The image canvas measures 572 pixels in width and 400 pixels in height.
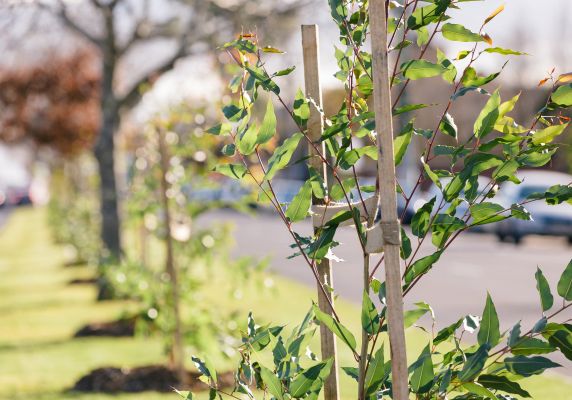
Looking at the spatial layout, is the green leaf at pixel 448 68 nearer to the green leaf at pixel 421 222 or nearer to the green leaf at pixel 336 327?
the green leaf at pixel 421 222

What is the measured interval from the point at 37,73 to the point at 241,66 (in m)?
28.1

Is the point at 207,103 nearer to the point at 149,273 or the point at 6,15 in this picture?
the point at 149,273

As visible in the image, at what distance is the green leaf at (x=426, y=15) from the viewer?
9.69 ft

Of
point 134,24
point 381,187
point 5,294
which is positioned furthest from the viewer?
point 5,294

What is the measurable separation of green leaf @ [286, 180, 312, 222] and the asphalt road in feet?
15.7

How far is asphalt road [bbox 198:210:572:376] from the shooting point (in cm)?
1255

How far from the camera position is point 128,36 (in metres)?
14.5

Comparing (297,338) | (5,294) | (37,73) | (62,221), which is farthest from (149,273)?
(37,73)

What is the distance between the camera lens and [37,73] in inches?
1184

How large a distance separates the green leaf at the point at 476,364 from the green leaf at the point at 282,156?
0.74m

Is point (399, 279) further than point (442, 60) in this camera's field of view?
No

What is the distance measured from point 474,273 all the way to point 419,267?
14745 mm

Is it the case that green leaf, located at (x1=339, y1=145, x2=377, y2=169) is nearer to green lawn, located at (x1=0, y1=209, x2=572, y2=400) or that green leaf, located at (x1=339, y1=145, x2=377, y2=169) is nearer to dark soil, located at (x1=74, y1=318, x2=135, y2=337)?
green lawn, located at (x1=0, y1=209, x2=572, y2=400)

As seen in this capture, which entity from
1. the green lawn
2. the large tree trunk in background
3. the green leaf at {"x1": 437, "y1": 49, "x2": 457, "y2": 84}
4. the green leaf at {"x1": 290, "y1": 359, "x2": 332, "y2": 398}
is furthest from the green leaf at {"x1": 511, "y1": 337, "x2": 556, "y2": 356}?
the large tree trunk in background
